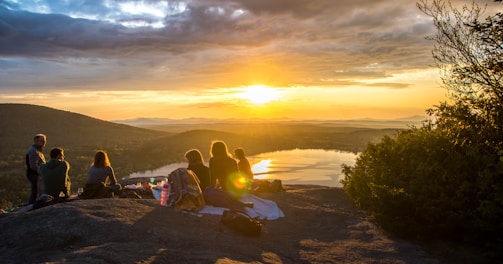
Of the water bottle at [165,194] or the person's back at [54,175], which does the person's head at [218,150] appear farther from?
the person's back at [54,175]

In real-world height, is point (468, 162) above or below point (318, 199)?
above

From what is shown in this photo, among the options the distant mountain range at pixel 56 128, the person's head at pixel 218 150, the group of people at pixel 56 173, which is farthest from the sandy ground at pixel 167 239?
the distant mountain range at pixel 56 128

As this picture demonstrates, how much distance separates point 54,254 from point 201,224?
386cm

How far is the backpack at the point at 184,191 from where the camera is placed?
11.6 metres

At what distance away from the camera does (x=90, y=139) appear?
7300 cm

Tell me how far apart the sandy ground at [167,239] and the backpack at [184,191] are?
0.40m

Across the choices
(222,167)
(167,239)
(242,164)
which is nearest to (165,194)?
(222,167)

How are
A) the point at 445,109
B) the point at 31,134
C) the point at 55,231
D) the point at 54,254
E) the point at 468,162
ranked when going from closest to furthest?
1. the point at 54,254
2. the point at 55,231
3. the point at 468,162
4. the point at 445,109
5. the point at 31,134

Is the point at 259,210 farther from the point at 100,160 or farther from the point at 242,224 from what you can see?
the point at 100,160

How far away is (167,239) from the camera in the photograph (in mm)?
8961

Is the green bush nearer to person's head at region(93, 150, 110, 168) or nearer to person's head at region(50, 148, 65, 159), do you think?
person's head at region(93, 150, 110, 168)

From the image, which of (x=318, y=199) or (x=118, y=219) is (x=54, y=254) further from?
(x=318, y=199)

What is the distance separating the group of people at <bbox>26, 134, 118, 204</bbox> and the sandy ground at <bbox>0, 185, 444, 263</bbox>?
1.93 metres

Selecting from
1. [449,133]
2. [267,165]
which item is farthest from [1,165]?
[449,133]
